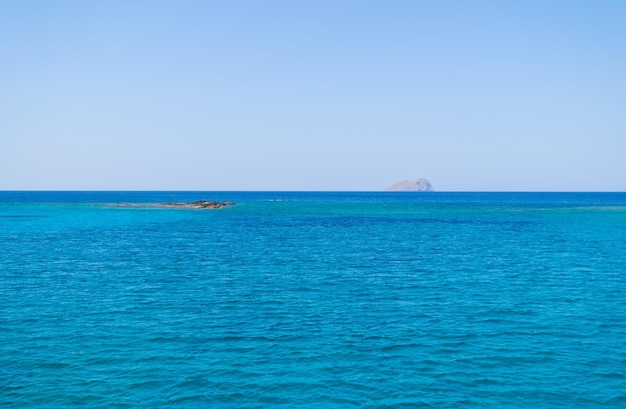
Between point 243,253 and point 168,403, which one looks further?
point 243,253

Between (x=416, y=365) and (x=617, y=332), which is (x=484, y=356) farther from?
(x=617, y=332)

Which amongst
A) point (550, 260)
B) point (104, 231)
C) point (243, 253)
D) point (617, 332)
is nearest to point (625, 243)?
point (550, 260)

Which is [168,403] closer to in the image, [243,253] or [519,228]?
[243,253]

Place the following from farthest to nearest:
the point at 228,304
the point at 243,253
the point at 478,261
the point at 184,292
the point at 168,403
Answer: the point at 243,253
the point at 478,261
the point at 184,292
the point at 228,304
the point at 168,403

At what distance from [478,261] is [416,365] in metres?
27.9

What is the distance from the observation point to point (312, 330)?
2428cm

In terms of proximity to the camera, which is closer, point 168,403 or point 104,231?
point 168,403

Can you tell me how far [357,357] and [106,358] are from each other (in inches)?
410

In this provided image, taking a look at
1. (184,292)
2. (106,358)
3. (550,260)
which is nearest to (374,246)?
(550,260)

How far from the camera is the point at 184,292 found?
106 ft

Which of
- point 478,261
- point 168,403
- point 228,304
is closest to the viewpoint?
point 168,403

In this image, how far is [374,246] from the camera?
5750 centimetres

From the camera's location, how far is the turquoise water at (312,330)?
17.7 meters

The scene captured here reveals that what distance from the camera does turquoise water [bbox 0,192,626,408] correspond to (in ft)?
58.0
